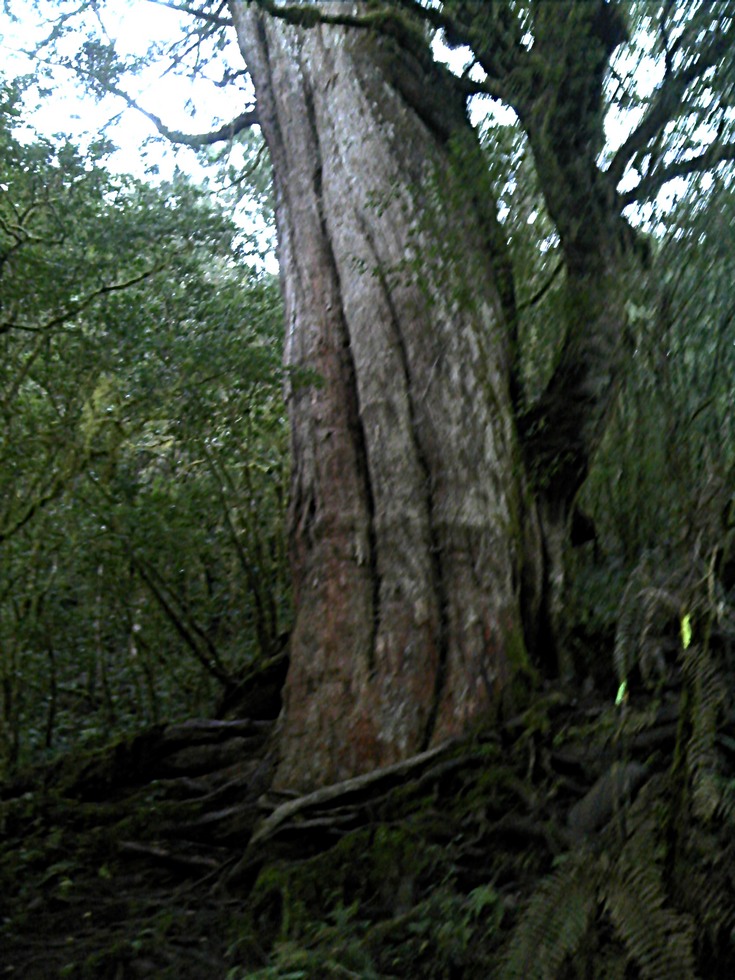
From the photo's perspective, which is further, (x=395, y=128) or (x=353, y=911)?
(x=395, y=128)

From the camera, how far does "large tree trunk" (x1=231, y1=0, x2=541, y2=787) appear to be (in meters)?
4.96

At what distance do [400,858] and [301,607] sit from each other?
4.73 ft

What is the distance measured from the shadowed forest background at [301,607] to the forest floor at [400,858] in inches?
0.5

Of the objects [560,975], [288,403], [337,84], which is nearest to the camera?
[560,975]

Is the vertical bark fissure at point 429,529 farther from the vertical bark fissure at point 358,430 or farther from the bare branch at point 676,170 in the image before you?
the bare branch at point 676,170

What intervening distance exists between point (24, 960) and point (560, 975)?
2094 millimetres

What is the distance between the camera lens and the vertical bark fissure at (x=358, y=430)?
200 inches

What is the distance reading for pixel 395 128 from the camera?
6.22 meters

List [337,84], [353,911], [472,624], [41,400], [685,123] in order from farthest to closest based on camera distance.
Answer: [41,400]
[337,84]
[685,123]
[472,624]
[353,911]

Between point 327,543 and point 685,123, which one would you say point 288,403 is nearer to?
point 327,543

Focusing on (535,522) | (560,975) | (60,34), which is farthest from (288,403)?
(60,34)

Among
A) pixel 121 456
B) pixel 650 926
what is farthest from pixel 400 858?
pixel 121 456

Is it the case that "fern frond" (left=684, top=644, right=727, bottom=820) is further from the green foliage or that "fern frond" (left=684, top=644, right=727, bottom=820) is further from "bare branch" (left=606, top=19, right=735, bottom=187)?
the green foliage

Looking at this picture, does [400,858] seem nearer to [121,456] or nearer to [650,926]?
[650,926]
